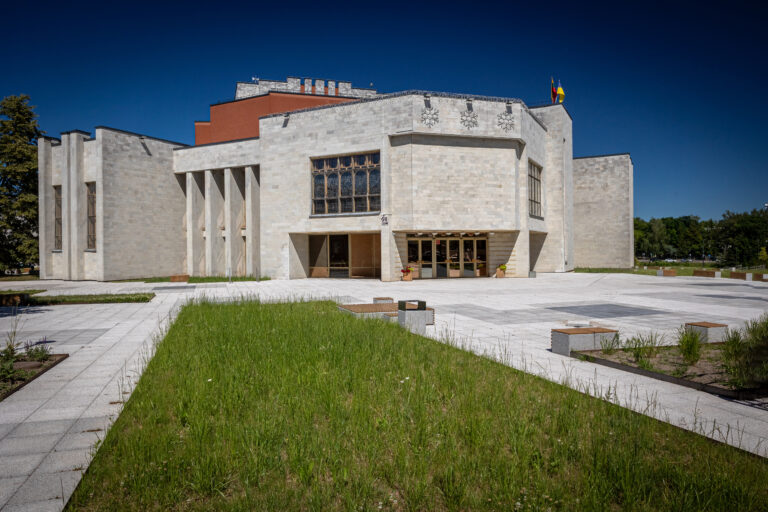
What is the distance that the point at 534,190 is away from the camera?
34438mm

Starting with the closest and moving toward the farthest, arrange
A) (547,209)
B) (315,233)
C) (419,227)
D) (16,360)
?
(16,360) → (419,227) → (315,233) → (547,209)

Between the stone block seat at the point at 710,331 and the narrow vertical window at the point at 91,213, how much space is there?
37555 millimetres

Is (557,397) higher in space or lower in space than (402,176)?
lower

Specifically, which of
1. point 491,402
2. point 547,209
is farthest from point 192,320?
point 547,209

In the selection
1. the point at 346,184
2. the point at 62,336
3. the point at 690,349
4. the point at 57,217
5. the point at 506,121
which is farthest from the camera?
the point at 57,217

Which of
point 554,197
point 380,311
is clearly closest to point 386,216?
point 554,197

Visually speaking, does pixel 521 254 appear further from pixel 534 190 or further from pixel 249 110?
pixel 249 110

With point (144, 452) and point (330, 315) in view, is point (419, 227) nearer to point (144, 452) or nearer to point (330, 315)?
point (330, 315)

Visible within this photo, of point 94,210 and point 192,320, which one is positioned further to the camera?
point 94,210

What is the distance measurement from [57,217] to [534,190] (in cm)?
3767

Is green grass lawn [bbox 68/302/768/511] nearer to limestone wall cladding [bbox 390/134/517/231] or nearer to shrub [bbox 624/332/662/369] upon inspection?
shrub [bbox 624/332/662/369]

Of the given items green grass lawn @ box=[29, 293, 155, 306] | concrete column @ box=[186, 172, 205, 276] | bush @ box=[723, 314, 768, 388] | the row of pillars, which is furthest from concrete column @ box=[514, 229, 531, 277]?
bush @ box=[723, 314, 768, 388]

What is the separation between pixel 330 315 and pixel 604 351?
21.2 ft

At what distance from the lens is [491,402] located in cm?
511
